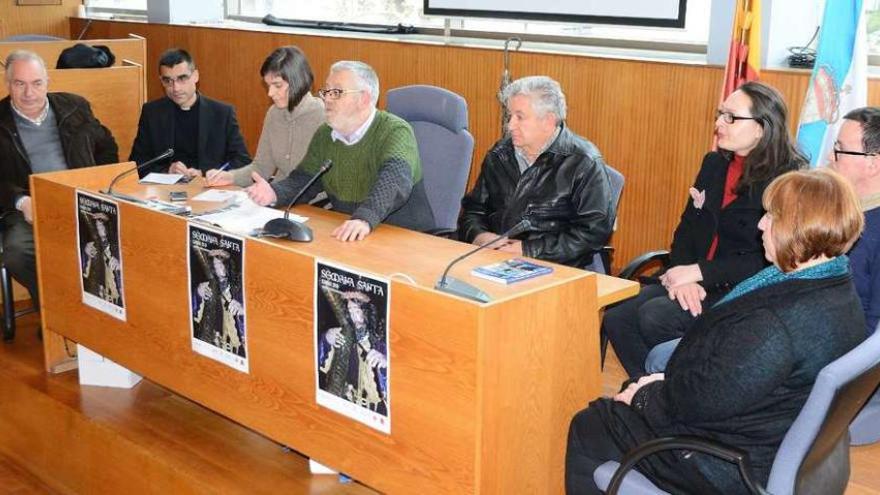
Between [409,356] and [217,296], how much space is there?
0.83 m

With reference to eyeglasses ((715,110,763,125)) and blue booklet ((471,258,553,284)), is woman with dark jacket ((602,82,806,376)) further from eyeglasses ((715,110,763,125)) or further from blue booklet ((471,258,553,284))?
blue booklet ((471,258,553,284))

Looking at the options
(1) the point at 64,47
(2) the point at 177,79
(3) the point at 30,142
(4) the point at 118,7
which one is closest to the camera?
(3) the point at 30,142

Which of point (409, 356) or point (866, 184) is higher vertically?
point (866, 184)

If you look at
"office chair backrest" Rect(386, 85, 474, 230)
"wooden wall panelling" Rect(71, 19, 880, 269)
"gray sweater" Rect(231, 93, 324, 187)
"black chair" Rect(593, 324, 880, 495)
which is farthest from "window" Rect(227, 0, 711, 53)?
"black chair" Rect(593, 324, 880, 495)

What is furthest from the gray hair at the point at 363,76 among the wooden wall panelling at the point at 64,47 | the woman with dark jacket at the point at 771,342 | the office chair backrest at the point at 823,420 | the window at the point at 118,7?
the window at the point at 118,7

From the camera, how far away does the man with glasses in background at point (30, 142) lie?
163 inches

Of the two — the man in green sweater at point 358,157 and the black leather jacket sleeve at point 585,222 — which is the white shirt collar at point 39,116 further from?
the black leather jacket sleeve at point 585,222

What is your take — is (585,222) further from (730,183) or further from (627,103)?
(627,103)

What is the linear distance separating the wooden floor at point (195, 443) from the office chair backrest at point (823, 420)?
34.9 inches

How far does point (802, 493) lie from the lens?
205cm

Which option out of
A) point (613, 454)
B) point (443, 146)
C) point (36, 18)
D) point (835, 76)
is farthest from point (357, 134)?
point (36, 18)

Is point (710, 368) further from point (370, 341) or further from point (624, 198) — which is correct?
point (624, 198)

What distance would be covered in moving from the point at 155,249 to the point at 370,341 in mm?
1048

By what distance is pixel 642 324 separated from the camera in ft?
10.5
